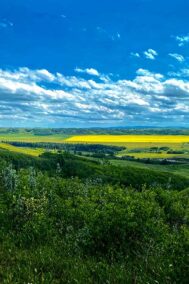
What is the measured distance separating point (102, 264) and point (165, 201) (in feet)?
113

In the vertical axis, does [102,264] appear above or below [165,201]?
above

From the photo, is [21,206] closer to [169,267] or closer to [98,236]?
[98,236]

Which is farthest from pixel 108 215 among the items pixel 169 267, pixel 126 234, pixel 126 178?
pixel 126 178

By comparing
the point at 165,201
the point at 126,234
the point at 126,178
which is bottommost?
the point at 126,178

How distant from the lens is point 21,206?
23.5 meters

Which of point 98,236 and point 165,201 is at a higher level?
point 98,236

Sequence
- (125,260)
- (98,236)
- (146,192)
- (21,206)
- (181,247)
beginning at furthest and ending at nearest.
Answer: (146,192), (21,206), (98,236), (125,260), (181,247)

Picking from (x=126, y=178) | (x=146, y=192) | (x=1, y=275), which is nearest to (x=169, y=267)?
(x=1, y=275)

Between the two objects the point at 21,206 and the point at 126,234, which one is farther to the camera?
the point at 21,206

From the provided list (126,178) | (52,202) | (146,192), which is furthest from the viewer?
(126,178)

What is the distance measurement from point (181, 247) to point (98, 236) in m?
5.79

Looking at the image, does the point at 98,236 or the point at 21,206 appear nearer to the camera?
the point at 98,236

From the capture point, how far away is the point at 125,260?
1585 centimetres

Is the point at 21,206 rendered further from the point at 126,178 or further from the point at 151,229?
the point at 126,178
